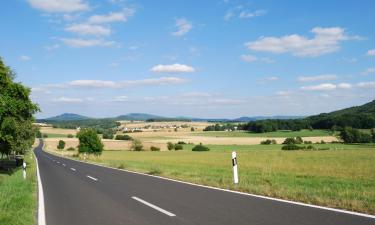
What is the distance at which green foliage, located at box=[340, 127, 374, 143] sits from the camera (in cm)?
9038

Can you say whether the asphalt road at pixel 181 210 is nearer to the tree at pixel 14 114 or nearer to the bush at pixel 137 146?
the tree at pixel 14 114

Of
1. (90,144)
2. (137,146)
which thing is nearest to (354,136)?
(137,146)

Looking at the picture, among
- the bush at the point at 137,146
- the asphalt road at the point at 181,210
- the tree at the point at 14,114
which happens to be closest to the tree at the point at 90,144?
the tree at the point at 14,114

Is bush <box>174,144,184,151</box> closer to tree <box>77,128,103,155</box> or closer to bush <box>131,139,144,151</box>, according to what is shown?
bush <box>131,139,144,151</box>

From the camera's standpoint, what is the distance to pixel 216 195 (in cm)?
1120

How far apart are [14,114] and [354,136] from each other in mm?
82452

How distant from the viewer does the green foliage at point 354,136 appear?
9038 cm

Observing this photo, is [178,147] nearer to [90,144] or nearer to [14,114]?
[90,144]

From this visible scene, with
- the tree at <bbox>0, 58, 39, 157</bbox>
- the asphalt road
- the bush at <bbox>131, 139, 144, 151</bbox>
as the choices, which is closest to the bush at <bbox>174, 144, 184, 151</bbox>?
the bush at <bbox>131, 139, 144, 151</bbox>

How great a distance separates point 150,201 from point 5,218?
12.0 ft

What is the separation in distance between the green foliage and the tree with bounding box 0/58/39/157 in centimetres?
7885

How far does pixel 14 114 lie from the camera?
2927cm

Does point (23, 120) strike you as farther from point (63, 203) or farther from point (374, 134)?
point (374, 134)

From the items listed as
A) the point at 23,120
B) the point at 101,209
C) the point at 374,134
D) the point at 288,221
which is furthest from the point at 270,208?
the point at 374,134
